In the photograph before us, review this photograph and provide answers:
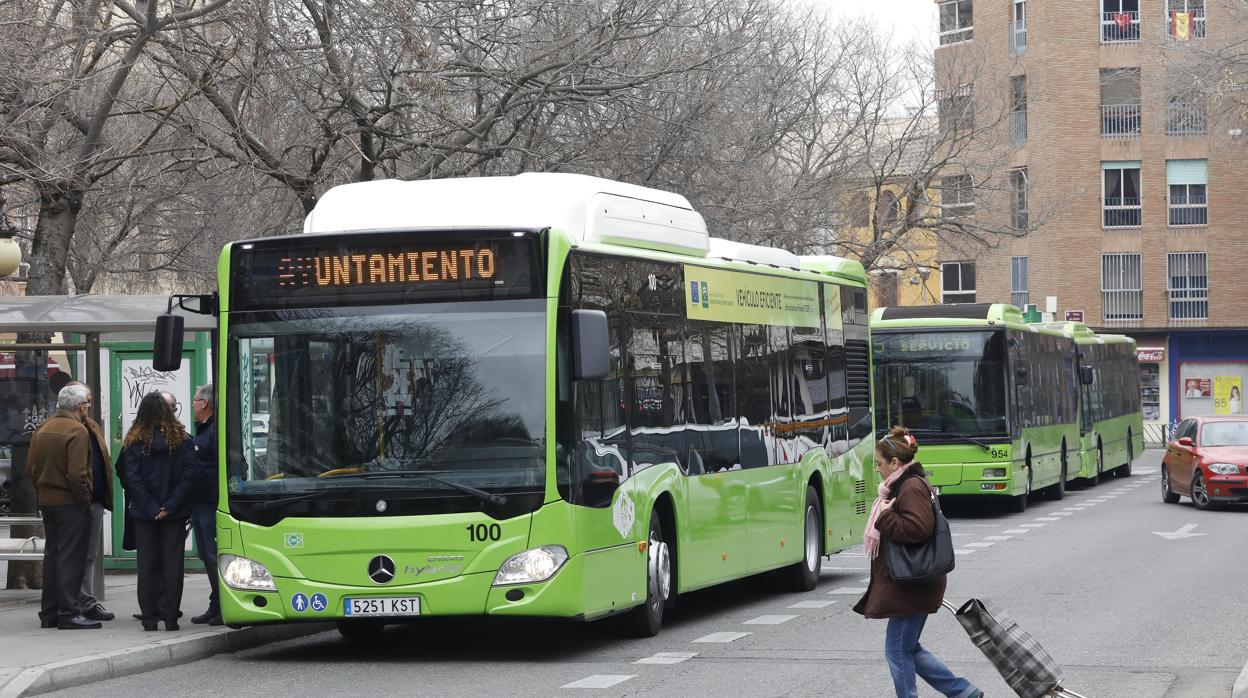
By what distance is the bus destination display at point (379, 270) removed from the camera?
11344 millimetres

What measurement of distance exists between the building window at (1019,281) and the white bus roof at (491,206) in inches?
2164

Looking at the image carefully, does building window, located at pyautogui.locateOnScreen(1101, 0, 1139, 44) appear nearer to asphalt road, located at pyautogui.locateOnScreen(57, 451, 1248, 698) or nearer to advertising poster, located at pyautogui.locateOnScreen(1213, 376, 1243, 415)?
advertising poster, located at pyautogui.locateOnScreen(1213, 376, 1243, 415)

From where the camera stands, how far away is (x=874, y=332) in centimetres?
2662

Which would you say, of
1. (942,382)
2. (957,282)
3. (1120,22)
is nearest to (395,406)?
(942,382)

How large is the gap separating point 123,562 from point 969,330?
44.2ft

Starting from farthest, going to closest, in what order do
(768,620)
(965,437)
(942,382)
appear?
(965,437) < (942,382) < (768,620)

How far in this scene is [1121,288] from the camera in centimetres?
6550

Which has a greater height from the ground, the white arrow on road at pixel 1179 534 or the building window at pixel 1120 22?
the building window at pixel 1120 22

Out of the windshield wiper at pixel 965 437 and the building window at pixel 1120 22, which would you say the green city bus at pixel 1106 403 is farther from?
the building window at pixel 1120 22

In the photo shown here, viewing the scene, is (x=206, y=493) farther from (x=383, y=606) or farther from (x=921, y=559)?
(x=921, y=559)

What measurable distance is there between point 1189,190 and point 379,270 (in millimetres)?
57738

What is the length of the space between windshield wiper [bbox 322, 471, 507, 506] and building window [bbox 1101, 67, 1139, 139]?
5715cm

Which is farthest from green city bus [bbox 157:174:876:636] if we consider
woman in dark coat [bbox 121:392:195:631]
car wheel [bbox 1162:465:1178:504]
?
car wheel [bbox 1162:465:1178:504]

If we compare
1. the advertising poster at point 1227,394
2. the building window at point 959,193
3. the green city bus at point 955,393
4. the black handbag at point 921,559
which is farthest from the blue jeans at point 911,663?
the advertising poster at point 1227,394
